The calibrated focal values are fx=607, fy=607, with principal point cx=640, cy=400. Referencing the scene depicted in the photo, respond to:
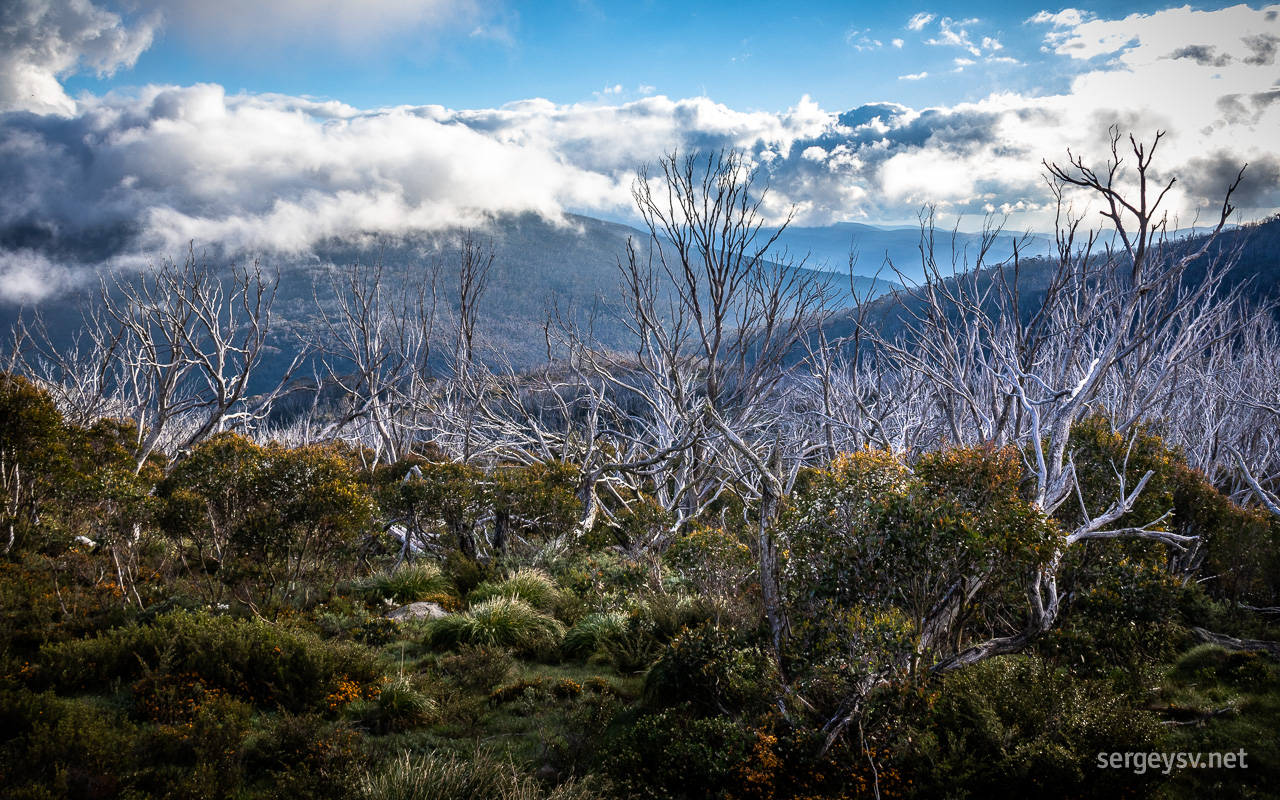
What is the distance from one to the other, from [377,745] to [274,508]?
13.7 feet

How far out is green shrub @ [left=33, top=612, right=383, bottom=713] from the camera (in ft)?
19.6

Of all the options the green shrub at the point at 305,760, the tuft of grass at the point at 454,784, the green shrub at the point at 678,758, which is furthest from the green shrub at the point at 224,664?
the green shrub at the point at 678,758

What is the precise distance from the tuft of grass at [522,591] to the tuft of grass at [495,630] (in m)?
0.68

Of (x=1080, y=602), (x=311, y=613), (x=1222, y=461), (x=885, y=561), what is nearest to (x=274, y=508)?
(x=311, y=613)

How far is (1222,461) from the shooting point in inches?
682

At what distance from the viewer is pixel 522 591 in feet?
32.0

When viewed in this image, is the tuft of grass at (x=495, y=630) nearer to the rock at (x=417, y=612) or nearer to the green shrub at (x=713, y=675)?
the rock at (x=417, y=612)

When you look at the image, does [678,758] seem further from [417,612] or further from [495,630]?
[417,612]

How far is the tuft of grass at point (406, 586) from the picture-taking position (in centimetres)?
986

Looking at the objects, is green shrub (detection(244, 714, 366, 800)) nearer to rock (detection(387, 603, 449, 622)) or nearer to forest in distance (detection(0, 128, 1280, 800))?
forest in distance (detection(0, 128, 1280, 800))

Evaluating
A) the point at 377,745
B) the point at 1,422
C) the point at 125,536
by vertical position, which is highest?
the point at 1,422

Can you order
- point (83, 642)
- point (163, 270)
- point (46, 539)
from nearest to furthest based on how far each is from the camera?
point (83, 642) → point (46, 539) → point (163, 270)

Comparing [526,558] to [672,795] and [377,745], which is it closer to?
[377,745]

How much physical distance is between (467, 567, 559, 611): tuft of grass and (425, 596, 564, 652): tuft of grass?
68 centimetres
